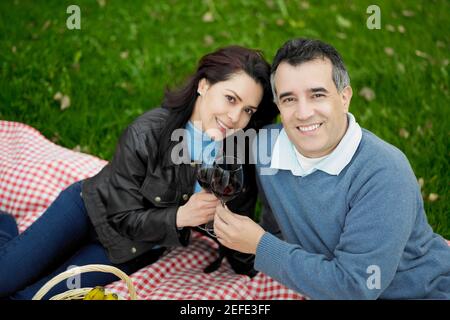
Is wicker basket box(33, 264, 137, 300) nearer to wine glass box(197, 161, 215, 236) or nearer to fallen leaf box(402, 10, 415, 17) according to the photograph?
wine glass box(197, 161, 215, 236)

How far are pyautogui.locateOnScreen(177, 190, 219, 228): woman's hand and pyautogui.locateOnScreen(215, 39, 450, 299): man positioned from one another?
0.30 feet

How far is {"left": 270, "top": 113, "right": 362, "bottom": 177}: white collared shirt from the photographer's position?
252cm

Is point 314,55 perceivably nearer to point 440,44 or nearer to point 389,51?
point 389,51

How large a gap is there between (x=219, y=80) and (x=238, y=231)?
0.86 m

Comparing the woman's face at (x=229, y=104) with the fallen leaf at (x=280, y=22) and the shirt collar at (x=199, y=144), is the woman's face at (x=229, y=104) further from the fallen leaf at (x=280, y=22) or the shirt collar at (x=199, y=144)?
the fallen leaf at (x=280, y=22)

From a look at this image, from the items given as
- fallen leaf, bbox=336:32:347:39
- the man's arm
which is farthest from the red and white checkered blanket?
fallen leaf, bbox=336:32:347:39

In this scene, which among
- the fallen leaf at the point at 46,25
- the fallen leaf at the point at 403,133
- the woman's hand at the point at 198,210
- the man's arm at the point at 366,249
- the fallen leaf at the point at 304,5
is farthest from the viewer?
the fallen leaf at the point at 304,5

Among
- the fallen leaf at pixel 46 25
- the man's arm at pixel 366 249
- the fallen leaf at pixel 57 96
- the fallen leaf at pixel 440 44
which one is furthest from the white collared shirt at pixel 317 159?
the fallen leaf at pixel 46 25

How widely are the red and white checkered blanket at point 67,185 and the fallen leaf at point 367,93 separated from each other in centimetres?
231

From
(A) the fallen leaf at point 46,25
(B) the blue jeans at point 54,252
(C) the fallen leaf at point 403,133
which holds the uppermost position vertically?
(A) the fallen leaf at point 46,25

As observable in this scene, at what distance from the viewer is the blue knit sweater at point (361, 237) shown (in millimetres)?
2340

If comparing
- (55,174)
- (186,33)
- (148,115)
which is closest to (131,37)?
(186,33)
